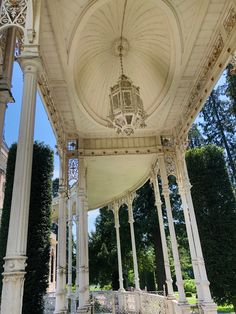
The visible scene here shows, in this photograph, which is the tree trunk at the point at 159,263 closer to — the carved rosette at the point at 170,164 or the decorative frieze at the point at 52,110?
the carved rosette at the point at 170,164

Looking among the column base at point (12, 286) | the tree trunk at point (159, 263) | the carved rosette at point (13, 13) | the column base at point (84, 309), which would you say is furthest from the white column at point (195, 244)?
the tree trunk at point (159, 263)

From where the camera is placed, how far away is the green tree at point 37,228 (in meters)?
6.45

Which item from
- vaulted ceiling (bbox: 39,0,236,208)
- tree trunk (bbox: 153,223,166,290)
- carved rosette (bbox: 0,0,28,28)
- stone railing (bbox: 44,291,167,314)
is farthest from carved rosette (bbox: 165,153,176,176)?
tree trunk (bbox: 153,223,166,290)

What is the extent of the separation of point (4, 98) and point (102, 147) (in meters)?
4.85

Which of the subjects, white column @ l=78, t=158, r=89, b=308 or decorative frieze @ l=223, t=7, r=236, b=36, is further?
white column @ l=78, t=158, r=89, b=308

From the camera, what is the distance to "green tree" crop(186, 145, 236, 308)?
941cm

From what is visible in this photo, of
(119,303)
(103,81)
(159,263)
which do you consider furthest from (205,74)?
(159,263)

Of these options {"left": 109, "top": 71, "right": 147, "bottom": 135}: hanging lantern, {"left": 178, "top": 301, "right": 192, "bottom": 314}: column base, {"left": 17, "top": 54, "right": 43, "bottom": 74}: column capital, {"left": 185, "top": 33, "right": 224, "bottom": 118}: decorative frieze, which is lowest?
{"left": 178, "top": 301, "right": 192, "bottom": 314}: column base

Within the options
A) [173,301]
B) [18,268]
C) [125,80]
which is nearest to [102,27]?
[125,80]

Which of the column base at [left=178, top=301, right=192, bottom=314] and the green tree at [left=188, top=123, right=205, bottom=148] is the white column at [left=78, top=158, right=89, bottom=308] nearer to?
the column base at [left=178, top=301, right=192, bottom=314]

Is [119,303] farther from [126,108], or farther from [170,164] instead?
[126,108]

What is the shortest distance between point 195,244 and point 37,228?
428 cm

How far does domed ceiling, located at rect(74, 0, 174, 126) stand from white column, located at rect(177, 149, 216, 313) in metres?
2.28

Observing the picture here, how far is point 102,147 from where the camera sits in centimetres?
857
